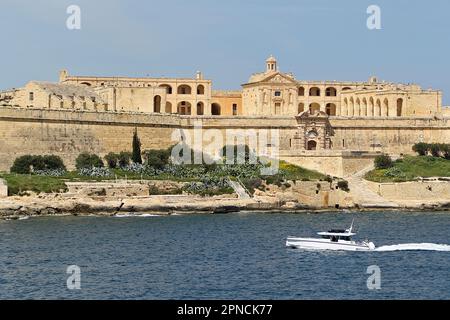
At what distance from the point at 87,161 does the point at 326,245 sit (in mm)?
A: 22589

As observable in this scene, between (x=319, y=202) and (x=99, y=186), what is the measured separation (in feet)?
39.2

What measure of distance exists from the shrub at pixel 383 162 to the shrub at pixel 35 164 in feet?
59.9

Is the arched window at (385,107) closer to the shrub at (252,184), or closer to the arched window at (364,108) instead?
the arched window at (364,108)

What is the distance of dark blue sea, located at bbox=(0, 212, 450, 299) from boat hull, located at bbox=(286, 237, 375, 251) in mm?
487

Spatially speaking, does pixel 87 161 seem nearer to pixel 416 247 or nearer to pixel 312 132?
pixel 312 132

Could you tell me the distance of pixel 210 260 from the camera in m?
37.2

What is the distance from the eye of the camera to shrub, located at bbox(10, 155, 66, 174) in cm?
5737

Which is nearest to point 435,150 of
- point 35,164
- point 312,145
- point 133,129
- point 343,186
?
point 312,145

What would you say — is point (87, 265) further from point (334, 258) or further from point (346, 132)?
point (346, 132)

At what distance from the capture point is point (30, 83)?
214 feet

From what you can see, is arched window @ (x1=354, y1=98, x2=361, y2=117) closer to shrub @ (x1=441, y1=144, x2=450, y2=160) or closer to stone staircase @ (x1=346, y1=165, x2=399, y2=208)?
shrub @ (x1=441, y1=144, x2=450, y2=160)

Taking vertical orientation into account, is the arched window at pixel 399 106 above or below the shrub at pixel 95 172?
above

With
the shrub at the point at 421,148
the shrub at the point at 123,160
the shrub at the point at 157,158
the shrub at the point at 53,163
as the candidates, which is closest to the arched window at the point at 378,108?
the shrub at the point at 421,148

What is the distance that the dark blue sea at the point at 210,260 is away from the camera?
31.0 metres
